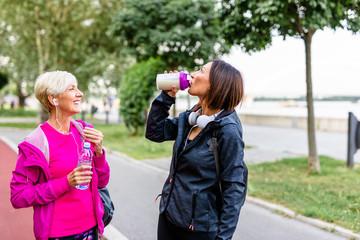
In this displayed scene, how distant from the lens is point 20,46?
19844 millimetres

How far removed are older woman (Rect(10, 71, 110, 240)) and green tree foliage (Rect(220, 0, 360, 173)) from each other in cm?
471

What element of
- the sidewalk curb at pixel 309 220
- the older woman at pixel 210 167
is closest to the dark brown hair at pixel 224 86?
the older woman at pixel 210 167

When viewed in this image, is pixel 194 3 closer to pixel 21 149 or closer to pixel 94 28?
pixel 94 28

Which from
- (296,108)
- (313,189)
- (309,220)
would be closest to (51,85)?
(309,220)

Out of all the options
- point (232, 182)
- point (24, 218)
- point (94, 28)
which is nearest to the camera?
point (232, 182)

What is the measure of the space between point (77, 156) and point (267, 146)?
1035cm

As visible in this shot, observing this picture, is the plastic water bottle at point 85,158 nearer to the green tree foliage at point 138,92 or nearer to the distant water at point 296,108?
the green tree foliage at point 138,92

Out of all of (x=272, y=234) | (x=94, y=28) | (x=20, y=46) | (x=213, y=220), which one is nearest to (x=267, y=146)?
(x=272, y=234)

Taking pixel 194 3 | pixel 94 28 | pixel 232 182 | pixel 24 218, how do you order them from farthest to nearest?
pixel 94 28 → pixel 194 3 → pixel 24 218 → pixel 232 182

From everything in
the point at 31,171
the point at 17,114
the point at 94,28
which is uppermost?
the point at 94,28

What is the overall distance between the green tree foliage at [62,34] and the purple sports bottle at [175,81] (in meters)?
15.5

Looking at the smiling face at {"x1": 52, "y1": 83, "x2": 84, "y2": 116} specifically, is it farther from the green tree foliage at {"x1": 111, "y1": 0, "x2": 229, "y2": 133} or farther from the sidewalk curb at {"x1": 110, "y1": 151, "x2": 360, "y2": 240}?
the green tree foliage at {"x1": 111, "y1": 0, "x2": 229, "y2": 133}

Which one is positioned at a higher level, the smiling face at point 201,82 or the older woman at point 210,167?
the smiling face at point 201,82

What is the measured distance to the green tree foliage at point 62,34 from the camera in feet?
56.1
